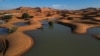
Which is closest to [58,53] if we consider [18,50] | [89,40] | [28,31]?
[18,50]

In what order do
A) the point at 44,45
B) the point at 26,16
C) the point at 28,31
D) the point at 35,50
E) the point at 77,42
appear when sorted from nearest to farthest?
the point at 35,50
the point at 44,45
the point at 77,42
the point at 28,31
the point at 26,16

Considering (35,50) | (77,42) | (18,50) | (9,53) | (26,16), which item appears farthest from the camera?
(26,16)

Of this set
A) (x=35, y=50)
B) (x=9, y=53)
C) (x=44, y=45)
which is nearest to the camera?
(x=9, y=53)

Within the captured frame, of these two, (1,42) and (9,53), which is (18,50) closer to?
(9,53)

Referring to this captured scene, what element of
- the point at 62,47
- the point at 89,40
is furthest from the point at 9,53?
the point at 89,40

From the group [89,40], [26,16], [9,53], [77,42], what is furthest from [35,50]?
[26,16]

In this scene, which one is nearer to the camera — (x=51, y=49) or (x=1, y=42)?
(x=51, y=49)

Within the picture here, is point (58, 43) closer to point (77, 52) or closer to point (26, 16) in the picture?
point (77, 52)

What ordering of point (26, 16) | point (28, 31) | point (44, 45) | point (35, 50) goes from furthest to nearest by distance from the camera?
1. point (26, 16)
2. point (28, 31)
3. point (44, 45)
4. point (35, 50)

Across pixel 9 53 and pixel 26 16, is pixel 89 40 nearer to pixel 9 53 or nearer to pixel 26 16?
pixel 9 53

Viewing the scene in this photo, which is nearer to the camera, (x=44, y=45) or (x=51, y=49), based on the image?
(x=51, y=49)
